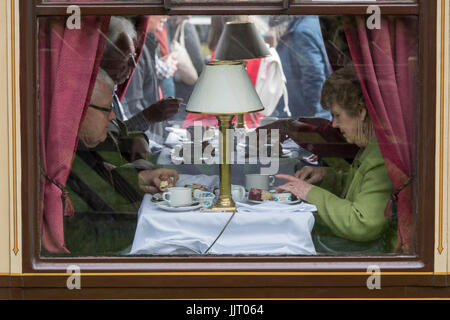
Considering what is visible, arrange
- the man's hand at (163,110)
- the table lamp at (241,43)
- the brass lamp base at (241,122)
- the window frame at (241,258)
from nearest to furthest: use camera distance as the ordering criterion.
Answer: the window frame at (241,258) → the brass lamp base at (241,122) → the man's hand at (163,110) → the table lamp at (241,43)

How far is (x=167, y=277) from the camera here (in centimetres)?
399

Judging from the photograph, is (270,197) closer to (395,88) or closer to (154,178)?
(154,178)

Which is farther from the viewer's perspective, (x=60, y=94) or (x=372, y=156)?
(x=372, y=156)

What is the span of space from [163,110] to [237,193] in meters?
1.17

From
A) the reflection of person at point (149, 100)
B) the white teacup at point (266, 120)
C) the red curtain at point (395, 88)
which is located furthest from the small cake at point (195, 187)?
the red curtain at point (395, 88)

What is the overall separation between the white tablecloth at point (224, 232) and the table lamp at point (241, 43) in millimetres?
1569

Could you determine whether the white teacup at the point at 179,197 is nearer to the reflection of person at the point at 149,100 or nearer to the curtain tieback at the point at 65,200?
the curtain tieback at the point at 65,200

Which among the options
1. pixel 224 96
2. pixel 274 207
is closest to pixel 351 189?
pixel 274 207

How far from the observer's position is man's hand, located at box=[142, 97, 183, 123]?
5316 millimetres

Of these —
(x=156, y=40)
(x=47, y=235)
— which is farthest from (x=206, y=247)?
(x=156, y=40)

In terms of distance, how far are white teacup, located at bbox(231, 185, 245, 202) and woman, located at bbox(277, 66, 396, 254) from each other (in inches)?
9.0

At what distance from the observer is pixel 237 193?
4426 millimetres

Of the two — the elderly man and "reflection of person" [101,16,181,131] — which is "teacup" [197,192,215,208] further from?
"reflection of person" [101,16,181,131]

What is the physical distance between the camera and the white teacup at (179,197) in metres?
4.29
